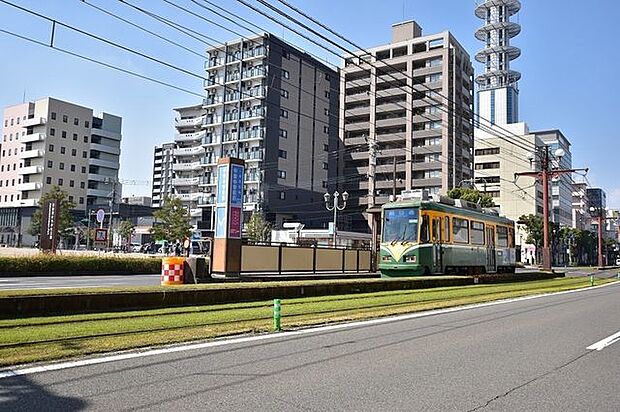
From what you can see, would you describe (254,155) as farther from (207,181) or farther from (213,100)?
(213,100)

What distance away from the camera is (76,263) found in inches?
1177

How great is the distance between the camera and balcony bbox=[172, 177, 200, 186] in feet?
288

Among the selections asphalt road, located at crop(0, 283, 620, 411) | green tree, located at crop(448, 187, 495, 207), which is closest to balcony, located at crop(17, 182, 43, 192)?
green tree, located at crop(448, 187, 495, 207)

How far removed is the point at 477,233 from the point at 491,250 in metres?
2.76

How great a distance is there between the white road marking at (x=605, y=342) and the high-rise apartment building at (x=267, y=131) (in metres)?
66.3

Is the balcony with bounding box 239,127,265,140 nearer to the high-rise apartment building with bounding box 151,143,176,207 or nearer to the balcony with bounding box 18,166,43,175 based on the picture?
the balcony with bounding box 18,166,43,175

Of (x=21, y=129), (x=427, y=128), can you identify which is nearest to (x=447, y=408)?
(x=427, y=128)

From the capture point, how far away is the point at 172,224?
197 feet

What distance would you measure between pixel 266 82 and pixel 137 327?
70.2 metres

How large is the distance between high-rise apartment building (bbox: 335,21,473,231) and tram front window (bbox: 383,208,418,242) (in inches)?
2323

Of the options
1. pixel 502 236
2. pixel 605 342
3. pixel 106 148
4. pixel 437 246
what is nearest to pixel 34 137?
pixel 106 148

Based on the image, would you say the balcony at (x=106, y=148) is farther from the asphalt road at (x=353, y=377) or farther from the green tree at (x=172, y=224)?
the asphalt road at (x=353, y=377)

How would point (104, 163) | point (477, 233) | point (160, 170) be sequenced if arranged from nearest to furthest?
1. point (477, 233)
2. point (104, 163)
3. point (160, 170)

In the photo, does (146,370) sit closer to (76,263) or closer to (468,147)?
(76,263)
